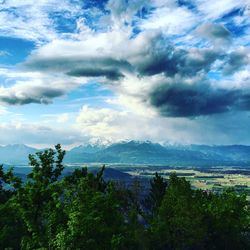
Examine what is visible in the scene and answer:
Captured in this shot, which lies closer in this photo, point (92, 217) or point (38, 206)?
point (92, 217)

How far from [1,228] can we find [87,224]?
2017 cm

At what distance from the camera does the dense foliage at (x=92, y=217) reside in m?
44.9

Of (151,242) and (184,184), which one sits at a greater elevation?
(184,184)

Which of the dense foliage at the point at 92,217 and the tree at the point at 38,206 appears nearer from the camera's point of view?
the dense foliage at the point at 92,217

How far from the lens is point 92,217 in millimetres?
44938

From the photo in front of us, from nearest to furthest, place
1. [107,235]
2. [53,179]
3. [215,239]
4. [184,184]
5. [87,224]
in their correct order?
[87,224] → [107,235] → [53,179] → [215,239] → [184,184]

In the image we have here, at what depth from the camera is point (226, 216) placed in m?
76.6

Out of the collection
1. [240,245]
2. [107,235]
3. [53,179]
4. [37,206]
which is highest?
[53,179]

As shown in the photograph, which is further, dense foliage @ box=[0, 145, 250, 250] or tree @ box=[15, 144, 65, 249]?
tree @ box=[15, 144, 65, 249]

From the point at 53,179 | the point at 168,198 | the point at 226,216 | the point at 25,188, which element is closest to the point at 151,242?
the point at 168,198

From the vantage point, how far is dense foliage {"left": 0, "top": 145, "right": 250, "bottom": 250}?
147 ft

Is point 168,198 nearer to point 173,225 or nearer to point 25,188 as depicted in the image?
point 173,225

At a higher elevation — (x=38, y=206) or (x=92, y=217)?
(x=38, y=206)

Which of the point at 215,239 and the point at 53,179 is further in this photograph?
the point at 215,239
